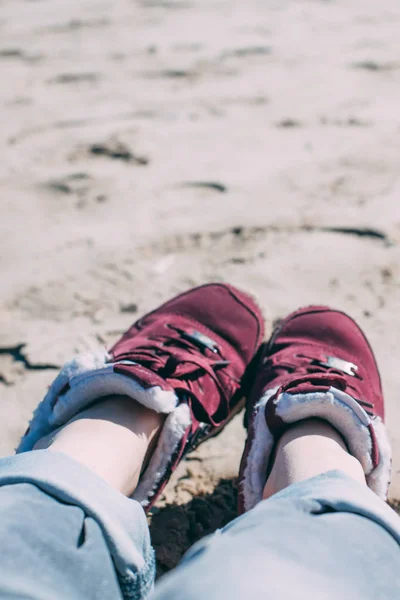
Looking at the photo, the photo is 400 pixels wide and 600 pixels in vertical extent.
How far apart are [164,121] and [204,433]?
1.52m

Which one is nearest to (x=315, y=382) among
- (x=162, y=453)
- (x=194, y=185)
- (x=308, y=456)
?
(x=308, y=456)

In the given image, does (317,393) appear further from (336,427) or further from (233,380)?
(233,380)

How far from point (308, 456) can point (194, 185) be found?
1242 mm

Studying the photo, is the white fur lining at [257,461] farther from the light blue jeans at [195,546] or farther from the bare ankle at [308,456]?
the light blue jeans at [195,546]

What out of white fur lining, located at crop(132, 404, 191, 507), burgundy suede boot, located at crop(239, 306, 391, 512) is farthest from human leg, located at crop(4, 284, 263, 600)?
burgundy suede boot, located at crop(239, 306, 391, 512)

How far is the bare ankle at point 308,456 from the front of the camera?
116 centimetres

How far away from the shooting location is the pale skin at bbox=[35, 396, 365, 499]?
1.16m

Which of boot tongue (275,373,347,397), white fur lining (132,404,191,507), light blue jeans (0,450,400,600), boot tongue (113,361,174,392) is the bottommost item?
white fur lining (132,404,191,507)

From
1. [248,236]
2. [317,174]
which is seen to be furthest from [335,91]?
[248,236]

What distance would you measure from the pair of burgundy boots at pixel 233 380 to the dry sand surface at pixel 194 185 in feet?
0.31

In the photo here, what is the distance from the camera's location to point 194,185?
221cm

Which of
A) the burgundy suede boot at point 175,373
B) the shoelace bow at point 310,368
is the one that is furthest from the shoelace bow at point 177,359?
the shoelace bow at point 310,368

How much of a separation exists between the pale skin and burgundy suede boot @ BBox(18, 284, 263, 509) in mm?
31

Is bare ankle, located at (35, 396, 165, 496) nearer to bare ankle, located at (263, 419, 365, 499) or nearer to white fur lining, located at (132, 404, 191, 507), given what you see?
white fur lining, located at (132, 404, 191, 507)
